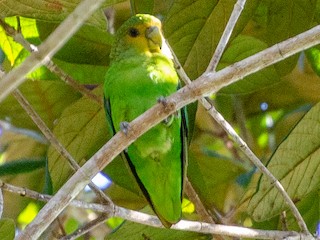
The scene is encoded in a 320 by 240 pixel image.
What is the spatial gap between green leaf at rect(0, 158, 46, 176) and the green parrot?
1.34 ft

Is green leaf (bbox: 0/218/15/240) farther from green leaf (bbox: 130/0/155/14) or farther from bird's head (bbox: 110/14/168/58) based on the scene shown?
green leaf (bbox: 130/0/155/14)

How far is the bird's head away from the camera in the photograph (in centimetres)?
224

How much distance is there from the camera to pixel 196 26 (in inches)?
84.0

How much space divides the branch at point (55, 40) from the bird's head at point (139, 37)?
3.71 ft

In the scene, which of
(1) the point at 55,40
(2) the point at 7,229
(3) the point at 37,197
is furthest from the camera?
(2) the point at 7,229

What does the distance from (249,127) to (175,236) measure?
935 mm

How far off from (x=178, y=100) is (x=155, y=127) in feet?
2.03

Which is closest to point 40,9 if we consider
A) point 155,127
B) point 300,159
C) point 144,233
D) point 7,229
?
point 155,127

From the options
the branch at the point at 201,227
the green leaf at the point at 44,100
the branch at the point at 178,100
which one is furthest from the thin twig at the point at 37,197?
the green leaf at the point at 44,100

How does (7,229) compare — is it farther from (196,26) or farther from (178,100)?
(196,26)

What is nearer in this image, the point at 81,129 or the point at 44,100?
the point at 81,129

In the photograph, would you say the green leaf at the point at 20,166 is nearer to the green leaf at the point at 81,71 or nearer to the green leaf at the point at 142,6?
the green leaf at the point at 81,71

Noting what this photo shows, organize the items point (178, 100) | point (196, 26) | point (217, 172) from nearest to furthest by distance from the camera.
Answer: point (178, 100) < point (196, 26) < point (217, 172)

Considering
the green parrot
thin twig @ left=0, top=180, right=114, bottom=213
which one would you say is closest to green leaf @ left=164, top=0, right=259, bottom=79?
the green parrot
